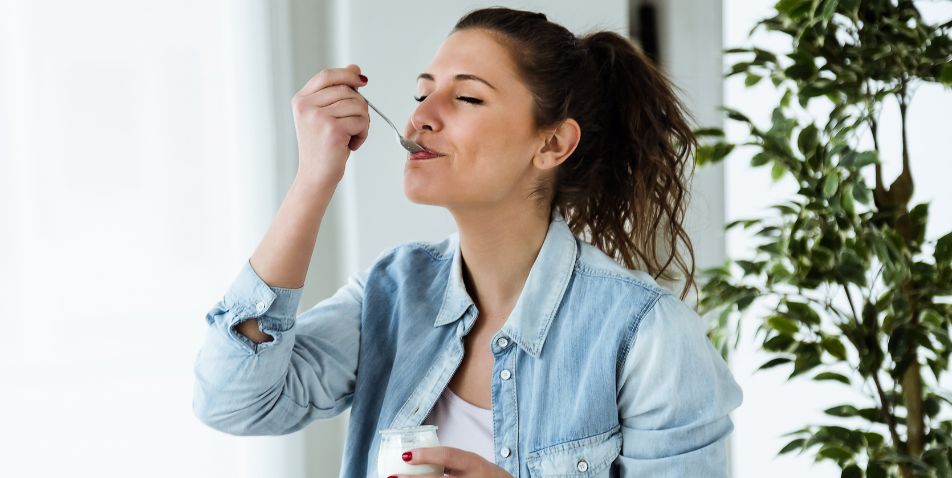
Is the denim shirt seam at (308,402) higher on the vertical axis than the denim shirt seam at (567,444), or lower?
higher

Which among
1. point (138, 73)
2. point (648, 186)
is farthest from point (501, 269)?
point (138, 73)

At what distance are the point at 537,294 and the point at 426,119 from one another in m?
0.29

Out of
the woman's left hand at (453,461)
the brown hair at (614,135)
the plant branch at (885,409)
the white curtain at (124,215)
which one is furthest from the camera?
the plant branch at (885,409)

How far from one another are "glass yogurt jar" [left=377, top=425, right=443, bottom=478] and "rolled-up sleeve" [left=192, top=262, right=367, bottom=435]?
13.2 inches

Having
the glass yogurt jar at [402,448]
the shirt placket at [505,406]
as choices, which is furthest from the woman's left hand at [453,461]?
the shirt placket at [505,406]

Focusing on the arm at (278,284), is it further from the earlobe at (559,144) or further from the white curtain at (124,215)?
the white curtain at (124,215)

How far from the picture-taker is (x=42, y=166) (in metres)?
1.83

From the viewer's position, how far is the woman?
4.34 feet

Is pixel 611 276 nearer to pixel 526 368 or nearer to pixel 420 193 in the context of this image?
pixel 526 368

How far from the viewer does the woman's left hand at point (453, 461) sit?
3.35 feet

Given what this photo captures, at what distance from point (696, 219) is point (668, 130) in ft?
2.84

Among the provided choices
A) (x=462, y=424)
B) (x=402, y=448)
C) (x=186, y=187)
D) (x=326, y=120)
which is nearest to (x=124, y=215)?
(x=186, y=187)

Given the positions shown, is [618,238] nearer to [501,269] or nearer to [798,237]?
[501,269]

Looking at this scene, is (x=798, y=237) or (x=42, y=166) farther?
(x=798, y=237)
